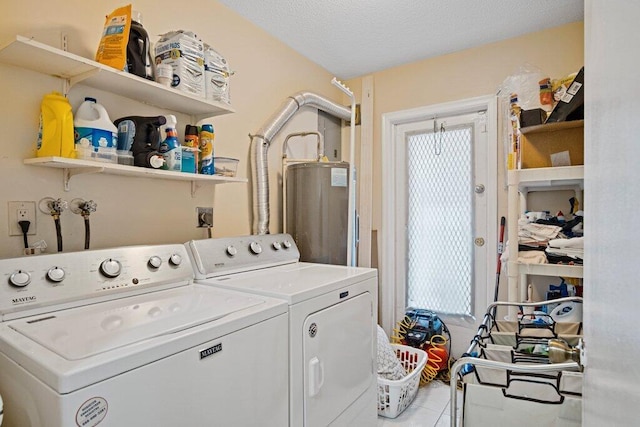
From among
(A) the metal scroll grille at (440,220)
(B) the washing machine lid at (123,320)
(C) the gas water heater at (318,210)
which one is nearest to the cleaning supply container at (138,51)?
(B) the washing machine lid at (123,320)

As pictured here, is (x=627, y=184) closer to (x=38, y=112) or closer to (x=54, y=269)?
(x=54, y=269)

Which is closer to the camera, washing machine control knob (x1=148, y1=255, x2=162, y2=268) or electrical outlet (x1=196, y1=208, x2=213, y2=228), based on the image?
washing machine control knob (x1=148, y1=255, x2=162, y2=268)

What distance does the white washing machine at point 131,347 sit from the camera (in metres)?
0.78

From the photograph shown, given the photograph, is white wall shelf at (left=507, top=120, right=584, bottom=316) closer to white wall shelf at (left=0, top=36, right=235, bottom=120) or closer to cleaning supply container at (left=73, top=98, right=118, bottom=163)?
white wall shelf at (left=0, top=36, right=235, bottom=120)

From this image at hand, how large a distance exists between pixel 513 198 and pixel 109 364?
1904mm

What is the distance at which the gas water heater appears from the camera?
254 centimetres

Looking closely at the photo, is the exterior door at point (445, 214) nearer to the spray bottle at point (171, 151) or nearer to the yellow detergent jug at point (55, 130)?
the spray bottle at point (171, 151)

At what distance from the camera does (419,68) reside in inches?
120

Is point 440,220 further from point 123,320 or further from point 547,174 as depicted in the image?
point 123,320

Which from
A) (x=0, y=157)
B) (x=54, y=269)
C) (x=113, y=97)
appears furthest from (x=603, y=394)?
(x=113, y=97)

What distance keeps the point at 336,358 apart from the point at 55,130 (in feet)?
4.78

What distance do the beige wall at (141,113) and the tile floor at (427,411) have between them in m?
1.53

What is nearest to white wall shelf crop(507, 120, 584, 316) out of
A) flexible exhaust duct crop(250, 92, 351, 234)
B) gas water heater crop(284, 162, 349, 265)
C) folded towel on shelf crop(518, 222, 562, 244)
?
folded towel on shelf crop(518, 222, 562, 244)

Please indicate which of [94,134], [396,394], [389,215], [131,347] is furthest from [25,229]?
[389,215]
